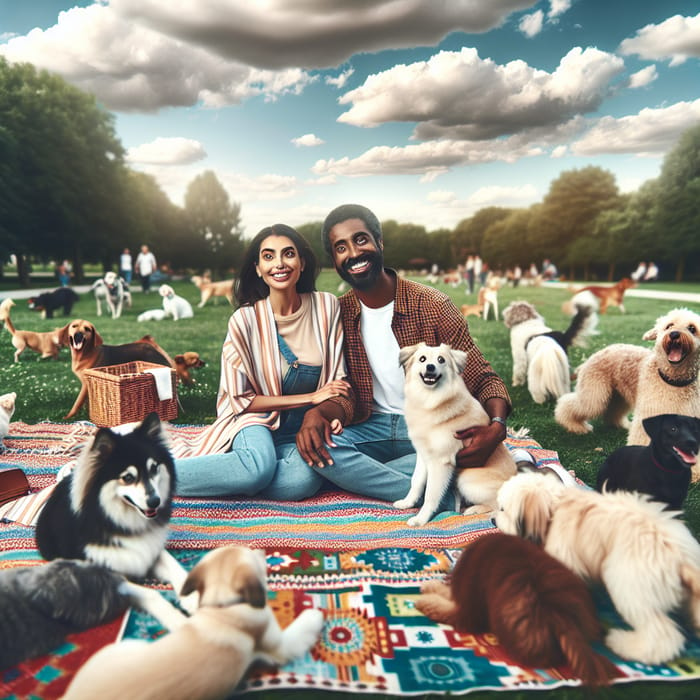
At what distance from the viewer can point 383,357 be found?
3154 mm

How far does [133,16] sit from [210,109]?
1.16 m

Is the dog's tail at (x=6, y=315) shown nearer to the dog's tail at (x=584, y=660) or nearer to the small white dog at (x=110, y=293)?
the small white dog at (x=110, y=293)

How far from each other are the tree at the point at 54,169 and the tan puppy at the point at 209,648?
594 centimetres

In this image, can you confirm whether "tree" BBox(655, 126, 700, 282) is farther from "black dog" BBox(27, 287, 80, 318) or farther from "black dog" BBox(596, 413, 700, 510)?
"black dog" BBox(27, 287, 80, 318)

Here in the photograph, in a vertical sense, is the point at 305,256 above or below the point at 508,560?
above

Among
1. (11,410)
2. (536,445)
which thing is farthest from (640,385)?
(11,410)

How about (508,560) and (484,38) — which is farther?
(484,38)

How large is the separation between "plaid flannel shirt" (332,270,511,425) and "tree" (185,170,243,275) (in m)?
2.79

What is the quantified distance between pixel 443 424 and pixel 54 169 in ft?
20.3

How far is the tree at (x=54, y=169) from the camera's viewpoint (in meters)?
5.82

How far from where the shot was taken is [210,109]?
571 cm

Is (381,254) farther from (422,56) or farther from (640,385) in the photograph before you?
(422,56)

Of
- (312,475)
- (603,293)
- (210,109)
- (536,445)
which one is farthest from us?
(603,293)

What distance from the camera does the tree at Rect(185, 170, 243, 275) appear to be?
6.18 meters
